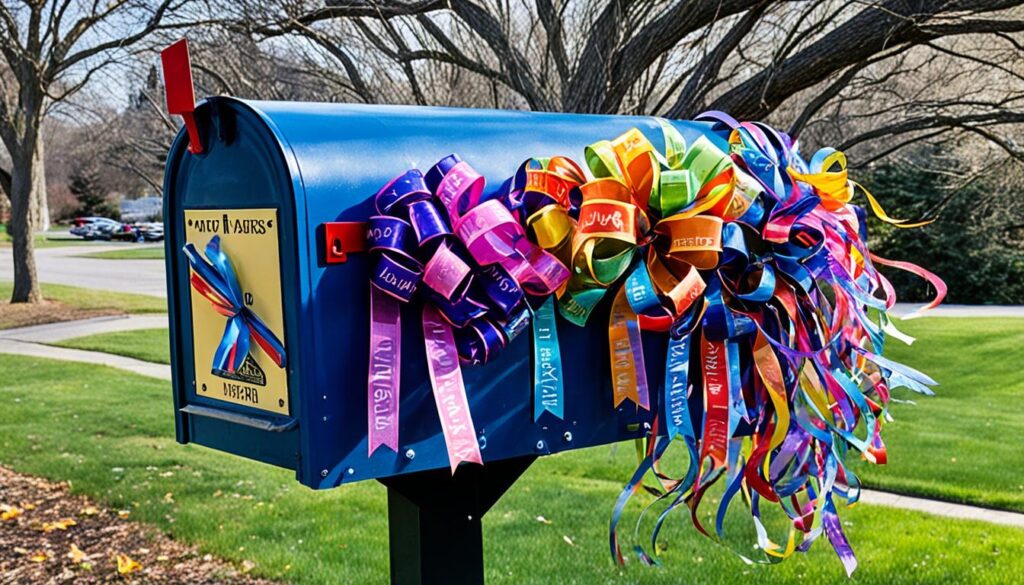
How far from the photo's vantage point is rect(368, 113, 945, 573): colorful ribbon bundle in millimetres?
1578

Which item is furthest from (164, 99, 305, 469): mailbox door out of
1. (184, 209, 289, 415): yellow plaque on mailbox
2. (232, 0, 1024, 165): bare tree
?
(232, 0, 1024, 165): bare tree

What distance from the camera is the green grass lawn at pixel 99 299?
60.3 feet

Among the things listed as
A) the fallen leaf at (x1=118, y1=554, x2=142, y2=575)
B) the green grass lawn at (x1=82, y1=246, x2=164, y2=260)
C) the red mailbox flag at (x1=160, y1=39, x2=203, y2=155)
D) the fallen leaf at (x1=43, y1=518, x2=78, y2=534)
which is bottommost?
the green grass lawn at (x1=82, y1=246, x2=164, y2=260)

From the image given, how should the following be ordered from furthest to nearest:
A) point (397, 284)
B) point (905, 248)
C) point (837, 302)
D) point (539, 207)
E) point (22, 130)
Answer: point (905, 248) → point (22, 130) → point (837, 302) → point (539, 207) → point (397, 284)

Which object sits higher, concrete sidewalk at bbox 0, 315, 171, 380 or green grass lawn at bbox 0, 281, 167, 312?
concrete sidewalk at bbox 0, 315, 171, 380

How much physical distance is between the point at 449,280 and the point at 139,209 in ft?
196

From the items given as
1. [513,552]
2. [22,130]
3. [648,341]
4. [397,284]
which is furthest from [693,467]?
[22,130]

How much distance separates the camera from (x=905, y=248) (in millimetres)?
23016

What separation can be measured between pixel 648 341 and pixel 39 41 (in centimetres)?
1687

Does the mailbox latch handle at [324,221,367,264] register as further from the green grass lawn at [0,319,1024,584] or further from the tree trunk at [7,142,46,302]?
the tree trunk at [7,142,46,302]

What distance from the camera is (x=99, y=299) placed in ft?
64.4

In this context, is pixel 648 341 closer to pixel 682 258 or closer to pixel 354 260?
pixel 682 258

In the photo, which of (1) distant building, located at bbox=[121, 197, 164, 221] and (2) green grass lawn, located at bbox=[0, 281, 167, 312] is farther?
(1) distant building, located at bbox=[121, 197, 164, 221]

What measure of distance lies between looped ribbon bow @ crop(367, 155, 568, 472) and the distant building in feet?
185
